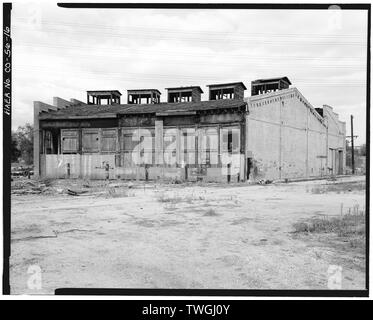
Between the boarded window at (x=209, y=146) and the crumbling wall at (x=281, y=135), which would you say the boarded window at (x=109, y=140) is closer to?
the boarded window at (x=209, y=146)

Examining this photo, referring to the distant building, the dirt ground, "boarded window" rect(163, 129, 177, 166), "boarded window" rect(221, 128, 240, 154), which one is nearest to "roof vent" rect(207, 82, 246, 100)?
the distant building

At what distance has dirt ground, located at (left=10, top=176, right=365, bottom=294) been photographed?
402 centimetres

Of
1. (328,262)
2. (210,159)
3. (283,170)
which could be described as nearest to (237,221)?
(328,262)

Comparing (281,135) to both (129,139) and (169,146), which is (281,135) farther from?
(129,139)

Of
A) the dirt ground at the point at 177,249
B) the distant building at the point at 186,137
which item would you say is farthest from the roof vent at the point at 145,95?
the dirt ground at the point at 177,249

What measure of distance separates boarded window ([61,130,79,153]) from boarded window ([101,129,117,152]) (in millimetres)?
1610

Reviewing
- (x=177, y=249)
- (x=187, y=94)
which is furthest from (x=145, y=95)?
(x=177, y=249)

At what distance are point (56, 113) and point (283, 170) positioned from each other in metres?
13.6

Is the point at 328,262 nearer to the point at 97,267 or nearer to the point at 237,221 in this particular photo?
the point at 237,221

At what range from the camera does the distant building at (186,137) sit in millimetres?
17203

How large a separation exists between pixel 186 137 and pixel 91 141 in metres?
6.17

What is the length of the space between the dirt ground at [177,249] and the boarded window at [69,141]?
35.6ft

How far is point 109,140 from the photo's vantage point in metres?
18.9
